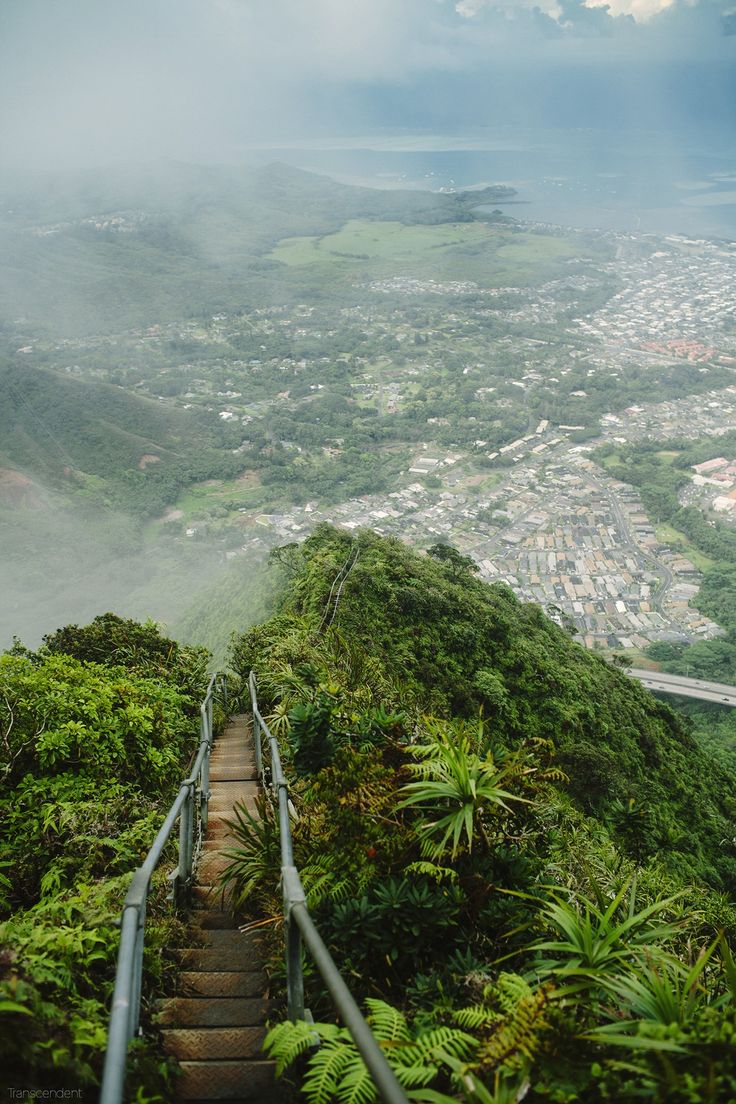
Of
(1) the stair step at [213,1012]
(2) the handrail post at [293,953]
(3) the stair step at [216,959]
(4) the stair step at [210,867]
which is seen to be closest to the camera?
(2) the handrail post at [293,953]

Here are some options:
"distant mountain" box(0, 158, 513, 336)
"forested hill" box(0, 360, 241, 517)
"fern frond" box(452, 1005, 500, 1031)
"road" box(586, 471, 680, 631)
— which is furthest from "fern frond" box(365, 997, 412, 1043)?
"distant mountain" box(0, 158, 513, 336)

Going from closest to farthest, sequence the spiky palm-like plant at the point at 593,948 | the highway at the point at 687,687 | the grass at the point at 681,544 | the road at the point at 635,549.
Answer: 1. the spiky palm-like plant at the point at 593,948
2. the highway at the point at 687,687
3. the road at the point at 635,549
4. the grass at the point at 681,544

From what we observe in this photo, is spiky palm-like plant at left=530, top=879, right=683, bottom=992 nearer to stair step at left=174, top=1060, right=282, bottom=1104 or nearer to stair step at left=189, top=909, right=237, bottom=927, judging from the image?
stair step at left=174, top=1060, right=282, bottom=1104

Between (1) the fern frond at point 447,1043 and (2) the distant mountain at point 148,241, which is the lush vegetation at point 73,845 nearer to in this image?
(1) the fern frond at point 447,1043

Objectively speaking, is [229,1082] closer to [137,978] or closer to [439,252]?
[137,978]

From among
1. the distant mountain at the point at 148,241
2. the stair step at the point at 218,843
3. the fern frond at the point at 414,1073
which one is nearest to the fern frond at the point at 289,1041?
the fern frond at the point at 414,1073

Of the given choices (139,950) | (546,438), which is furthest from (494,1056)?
(546,438)

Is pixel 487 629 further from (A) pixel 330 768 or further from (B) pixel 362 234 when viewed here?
(B) pixel 362 234
